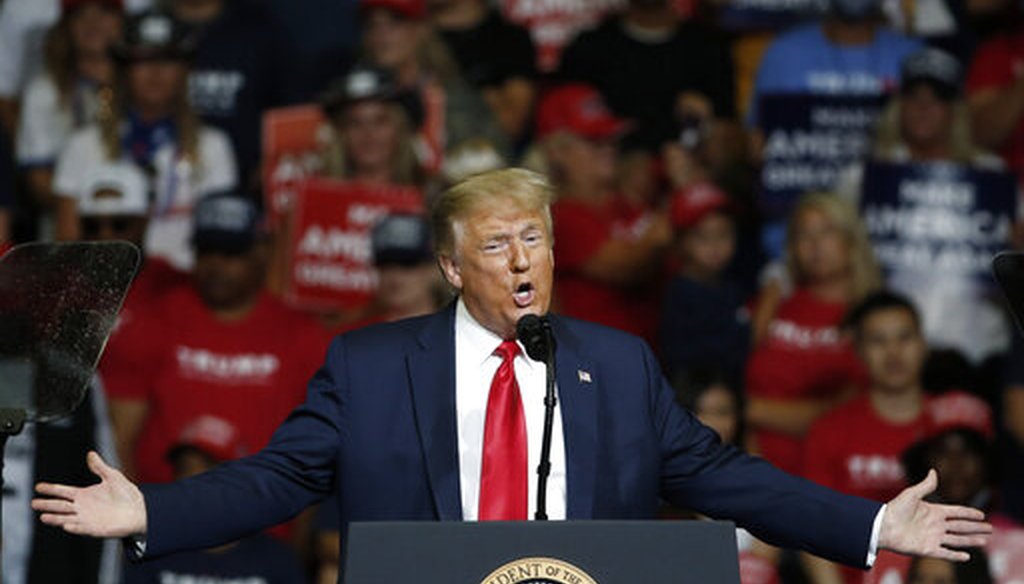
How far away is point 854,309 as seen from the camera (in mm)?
6859

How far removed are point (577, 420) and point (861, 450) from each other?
280 cm

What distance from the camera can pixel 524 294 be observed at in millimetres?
3840

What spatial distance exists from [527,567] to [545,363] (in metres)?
0.46

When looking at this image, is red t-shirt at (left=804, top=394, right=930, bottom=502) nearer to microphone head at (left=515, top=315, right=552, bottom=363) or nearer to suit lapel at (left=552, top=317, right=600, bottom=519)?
suit lapel at (left=552, top=317, right=600, bottom=519)

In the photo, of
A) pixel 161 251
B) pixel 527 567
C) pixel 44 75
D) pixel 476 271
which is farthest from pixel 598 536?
pixel 44 75

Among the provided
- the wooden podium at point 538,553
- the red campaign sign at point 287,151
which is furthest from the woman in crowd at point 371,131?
the wooden podium at point 538,553

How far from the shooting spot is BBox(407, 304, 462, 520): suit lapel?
150 inches

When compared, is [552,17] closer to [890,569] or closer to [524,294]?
[890,569]

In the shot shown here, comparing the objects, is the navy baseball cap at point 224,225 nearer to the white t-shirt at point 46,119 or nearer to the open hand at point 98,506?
the white t-shirt at point 46,119

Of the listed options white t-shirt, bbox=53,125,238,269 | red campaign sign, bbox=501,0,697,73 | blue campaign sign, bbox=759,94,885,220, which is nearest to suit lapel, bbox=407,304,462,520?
white t-shirt, bbox=53,125,238,269

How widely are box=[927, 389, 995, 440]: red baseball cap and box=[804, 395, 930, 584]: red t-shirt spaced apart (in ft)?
0.11

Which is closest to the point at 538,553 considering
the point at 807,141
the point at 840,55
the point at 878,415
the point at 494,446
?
the point at 494,446

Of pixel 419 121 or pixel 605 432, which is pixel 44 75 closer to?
pixel 419 121

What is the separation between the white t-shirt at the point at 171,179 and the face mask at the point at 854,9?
7.36 feet
